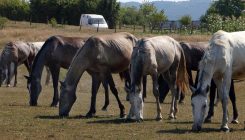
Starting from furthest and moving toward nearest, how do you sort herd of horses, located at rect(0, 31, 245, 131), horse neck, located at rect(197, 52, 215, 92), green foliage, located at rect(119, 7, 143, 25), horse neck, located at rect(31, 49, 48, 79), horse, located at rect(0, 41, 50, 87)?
green foliage, located at rect(119, 7, 143, 25)
horse, located at rect(0, 41, 50, 87)
horse neck, located at rect(31, 49, 48, 79)
herd of horses, located at rect(0, 31, 245, 131)
horse neck, located at rect(197, 52, 215, 92)

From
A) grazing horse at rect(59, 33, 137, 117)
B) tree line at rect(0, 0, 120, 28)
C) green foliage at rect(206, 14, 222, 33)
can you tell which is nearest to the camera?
grazing horse at rect(59, 33, 137, 117)

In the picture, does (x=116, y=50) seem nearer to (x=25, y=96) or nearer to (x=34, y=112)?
(x=34, y=112)

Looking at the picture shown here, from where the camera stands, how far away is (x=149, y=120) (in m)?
18.1

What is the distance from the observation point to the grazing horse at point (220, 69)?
14969 millimetres

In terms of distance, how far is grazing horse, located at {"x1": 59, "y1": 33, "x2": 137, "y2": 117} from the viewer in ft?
62.9

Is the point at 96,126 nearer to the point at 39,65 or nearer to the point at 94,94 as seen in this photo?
the point at 94,94

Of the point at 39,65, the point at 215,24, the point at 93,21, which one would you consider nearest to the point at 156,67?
the point at 39,65

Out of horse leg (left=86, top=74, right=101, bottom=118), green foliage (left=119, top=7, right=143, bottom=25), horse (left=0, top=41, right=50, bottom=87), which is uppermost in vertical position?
horse leg (left=86, top=74, right=101, bottom=118)

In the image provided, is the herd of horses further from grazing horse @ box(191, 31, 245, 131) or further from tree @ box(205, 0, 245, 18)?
tree @ box(205, 0, 245, 18)

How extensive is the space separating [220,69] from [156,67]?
2.79 m

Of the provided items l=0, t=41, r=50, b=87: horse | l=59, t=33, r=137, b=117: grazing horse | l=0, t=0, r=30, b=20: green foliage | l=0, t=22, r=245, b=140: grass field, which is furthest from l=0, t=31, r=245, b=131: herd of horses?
l=0, t=0, r=30, b=20: green foliage

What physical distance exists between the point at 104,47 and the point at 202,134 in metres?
5.70

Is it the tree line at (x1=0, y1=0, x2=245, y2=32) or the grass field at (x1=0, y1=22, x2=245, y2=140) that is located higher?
the grass field at (x1=0, y1=22, x2=245, y2=140)

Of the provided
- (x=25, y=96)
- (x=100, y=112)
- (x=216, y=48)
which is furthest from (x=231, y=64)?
(x=25, y=96)
